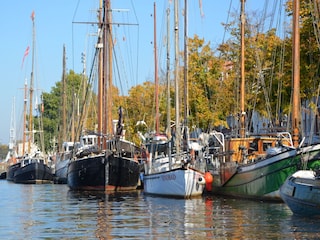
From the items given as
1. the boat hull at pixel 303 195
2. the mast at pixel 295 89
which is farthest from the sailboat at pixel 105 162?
the boat hull at pixel 303 195

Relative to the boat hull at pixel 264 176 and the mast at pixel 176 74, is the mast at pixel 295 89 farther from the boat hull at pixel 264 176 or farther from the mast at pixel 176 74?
the mast at pixel 176 74

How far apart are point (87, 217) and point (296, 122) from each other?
10462 millimetres

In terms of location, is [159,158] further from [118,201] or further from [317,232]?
[317,232]

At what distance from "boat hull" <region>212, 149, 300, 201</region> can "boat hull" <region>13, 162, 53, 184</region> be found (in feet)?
128

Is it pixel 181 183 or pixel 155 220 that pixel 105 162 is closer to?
pixel 181 183

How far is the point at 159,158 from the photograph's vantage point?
1740 inches

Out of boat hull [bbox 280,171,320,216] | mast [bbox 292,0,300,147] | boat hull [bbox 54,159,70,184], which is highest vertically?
mast [bbox 292,0,300,147]

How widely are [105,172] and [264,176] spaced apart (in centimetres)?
1564

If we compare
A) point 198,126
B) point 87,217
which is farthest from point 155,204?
point 198,126

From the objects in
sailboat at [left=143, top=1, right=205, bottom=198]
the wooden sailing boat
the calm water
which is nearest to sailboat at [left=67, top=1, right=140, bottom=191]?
sailboat at [left=143, top=1, right=205, bottom=198]

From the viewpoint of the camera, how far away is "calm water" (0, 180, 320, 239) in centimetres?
2272

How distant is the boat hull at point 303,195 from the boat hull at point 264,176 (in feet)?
14.6

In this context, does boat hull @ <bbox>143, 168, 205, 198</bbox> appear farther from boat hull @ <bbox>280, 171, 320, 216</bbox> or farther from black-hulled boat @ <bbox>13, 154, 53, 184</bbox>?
black-hulled boat @ <bbox>13, 154, 53, 184</bbox>

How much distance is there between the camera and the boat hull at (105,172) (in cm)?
4694
